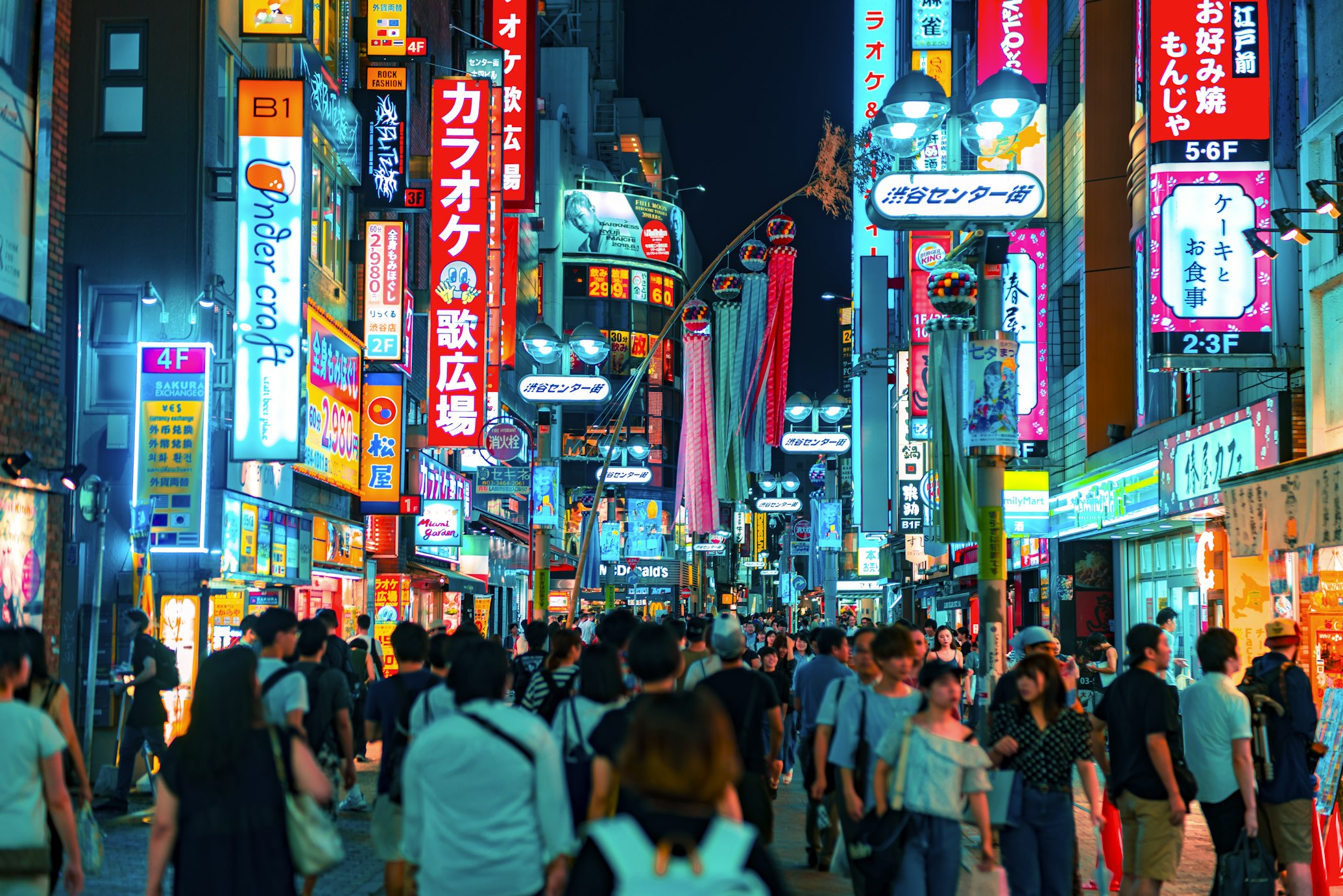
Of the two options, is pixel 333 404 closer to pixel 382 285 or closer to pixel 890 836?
pixel 382 285

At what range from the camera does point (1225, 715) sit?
9359 mm

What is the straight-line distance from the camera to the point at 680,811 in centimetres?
391

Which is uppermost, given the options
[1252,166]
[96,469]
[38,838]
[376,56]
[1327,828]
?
[376,56]

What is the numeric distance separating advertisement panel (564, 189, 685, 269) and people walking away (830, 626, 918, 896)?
298 ft

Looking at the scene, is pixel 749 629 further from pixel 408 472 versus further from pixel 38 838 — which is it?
pixel 38 838

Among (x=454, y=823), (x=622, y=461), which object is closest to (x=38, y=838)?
(x=454, y=823)

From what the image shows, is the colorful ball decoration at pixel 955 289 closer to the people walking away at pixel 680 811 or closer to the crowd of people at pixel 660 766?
the crowd of people at pixel 660 766

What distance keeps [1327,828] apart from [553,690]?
5.97 m

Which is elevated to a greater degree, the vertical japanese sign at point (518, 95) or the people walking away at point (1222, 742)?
the vertical japanese sign at point (518, 95)

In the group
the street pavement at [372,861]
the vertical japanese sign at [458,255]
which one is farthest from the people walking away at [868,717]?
the vertical japanese sign at [458,255]

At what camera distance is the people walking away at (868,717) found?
A: 8.85 metres

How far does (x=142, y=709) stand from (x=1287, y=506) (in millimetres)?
11812

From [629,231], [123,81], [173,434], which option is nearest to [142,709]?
[173,434]

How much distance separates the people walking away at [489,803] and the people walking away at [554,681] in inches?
137
